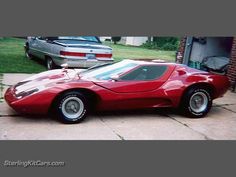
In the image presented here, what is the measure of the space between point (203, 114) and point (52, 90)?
2903 millimetres

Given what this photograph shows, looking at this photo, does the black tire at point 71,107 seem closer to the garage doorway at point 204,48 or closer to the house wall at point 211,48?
the garage doorway at point 204,48

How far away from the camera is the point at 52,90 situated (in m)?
5.56

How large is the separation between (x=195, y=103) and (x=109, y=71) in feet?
5.66

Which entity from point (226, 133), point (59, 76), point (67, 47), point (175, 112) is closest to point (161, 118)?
point (175, 112)

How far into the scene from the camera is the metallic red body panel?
217 inches

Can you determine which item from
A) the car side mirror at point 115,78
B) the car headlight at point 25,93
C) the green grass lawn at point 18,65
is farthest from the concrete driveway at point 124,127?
the green grass lawn at point 18,65

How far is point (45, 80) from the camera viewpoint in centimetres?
613

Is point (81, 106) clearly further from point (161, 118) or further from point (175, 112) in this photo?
point (175, 112)

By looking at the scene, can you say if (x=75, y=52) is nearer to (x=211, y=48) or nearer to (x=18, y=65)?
(x=18, y=65)

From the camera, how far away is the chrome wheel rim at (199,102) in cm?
662

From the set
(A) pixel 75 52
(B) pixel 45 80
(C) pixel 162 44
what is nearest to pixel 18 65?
(A) pixel 75 52

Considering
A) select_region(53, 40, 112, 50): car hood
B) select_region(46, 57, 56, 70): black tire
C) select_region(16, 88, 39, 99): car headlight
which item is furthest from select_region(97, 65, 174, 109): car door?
select_region(46, 57, 56, 70): black tire

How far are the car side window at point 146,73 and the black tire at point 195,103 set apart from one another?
0.64m

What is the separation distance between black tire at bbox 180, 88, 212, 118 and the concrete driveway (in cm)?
14
